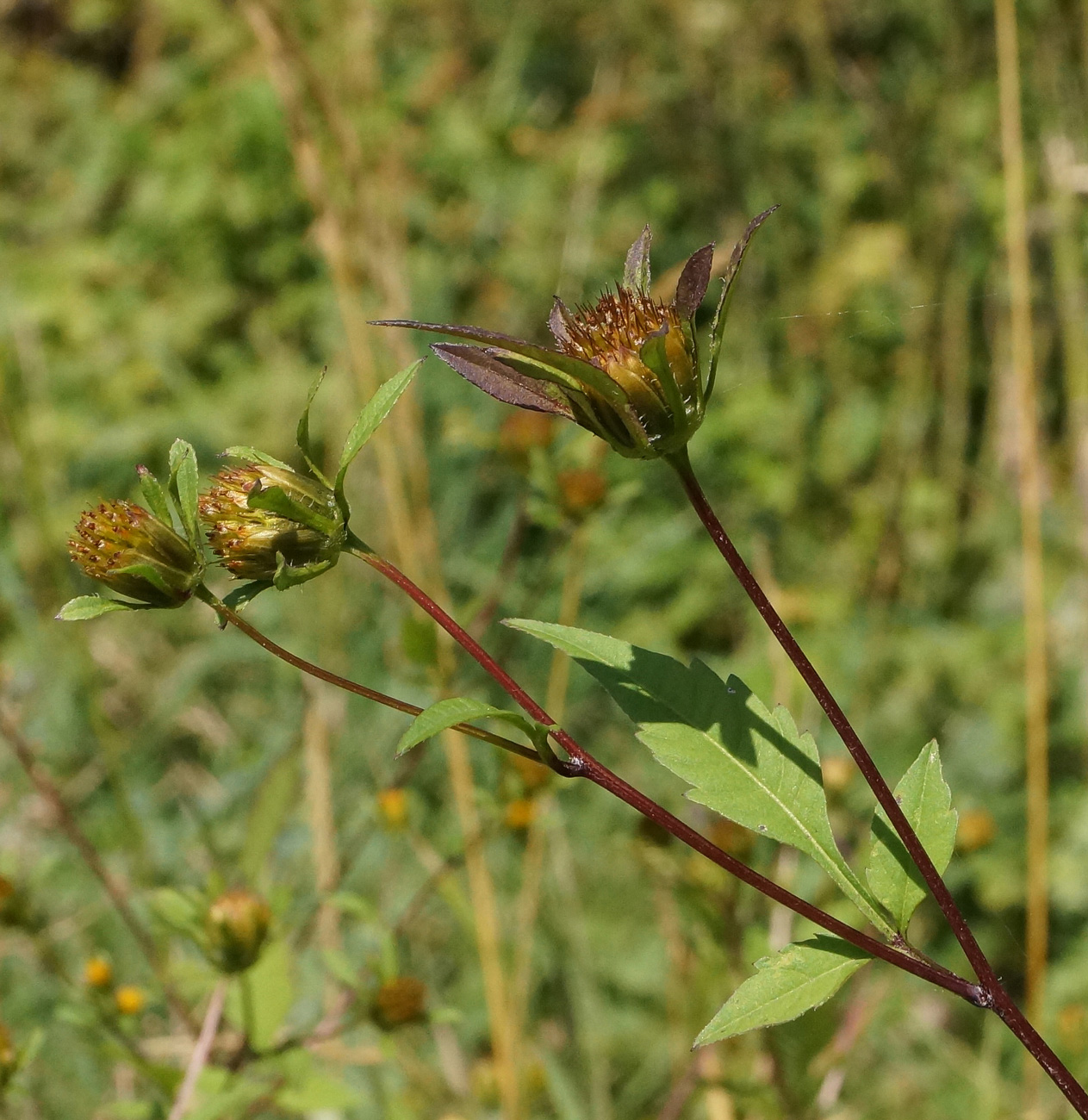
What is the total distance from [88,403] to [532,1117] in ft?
6.36

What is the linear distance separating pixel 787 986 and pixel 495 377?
1.03 ft

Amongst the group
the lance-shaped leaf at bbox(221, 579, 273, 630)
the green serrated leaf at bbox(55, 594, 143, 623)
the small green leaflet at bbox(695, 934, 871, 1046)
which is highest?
the green serrated leaf at bbox(55, 594, 143, 623)

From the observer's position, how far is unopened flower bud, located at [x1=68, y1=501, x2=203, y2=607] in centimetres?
60

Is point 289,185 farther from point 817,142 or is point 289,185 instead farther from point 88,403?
point 817,142

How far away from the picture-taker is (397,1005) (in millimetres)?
992

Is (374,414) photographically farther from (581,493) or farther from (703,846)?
(581,493)

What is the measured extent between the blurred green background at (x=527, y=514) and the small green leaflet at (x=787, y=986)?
0.44 meters

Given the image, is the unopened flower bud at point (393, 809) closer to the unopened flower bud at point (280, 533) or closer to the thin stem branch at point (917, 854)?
the unopened flower bud at point (280, 533)

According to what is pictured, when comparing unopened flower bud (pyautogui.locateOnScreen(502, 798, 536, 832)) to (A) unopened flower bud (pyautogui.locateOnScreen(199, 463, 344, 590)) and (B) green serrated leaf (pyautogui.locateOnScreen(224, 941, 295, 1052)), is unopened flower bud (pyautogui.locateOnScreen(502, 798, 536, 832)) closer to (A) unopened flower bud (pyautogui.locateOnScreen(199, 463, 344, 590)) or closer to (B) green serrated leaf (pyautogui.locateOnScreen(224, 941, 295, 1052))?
(B) green serrated leaf (pyautogui.locateOnScreen(224, 941, 295, 1052))

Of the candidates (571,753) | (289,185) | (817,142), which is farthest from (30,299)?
(571,753)

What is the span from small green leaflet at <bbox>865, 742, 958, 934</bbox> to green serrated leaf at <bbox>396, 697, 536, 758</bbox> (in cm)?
20

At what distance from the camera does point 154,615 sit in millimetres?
2293

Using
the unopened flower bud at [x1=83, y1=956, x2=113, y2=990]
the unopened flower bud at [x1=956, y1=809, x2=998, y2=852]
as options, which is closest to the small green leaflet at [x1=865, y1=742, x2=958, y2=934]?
the unopened flower bud at [x1=83, y1=956, x2=113, y2=990]

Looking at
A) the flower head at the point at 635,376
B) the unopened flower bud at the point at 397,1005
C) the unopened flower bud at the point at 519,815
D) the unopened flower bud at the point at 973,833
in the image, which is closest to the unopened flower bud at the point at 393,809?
the unopened flower bud at the point at 519,815
